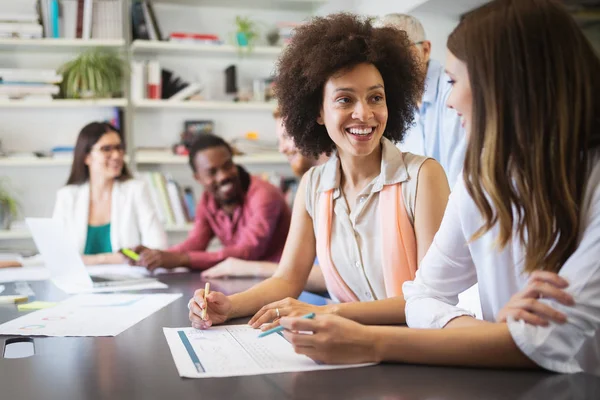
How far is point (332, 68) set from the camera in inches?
68.2

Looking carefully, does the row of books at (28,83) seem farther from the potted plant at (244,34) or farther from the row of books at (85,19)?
the potted plant at (244,34)

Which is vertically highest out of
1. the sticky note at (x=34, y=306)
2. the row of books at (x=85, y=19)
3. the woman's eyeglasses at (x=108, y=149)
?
the row of books at (x=85, y=19)

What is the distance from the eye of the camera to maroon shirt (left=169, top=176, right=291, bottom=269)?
8.87 feet

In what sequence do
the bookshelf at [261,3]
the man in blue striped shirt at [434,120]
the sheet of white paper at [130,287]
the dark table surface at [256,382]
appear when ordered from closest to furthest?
1. the dark table surface at [256,382]
2. the sheet of white paper at [130,287]
3. the man in blue striped shirt at [434,120]
4. the bookshelf at [261,3]

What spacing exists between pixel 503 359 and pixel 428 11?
294 cm

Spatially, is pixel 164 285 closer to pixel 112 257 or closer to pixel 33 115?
pixel 112 257

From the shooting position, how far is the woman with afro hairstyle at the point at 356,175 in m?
1.65

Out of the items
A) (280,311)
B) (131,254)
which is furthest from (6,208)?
(280,311)

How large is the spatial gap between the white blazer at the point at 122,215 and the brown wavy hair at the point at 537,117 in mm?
2368

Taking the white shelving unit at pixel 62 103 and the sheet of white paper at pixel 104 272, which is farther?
the white shelving unit at pixel 62 103

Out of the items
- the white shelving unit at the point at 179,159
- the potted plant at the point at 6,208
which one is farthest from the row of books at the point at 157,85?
the potted plant at the point at 6,208

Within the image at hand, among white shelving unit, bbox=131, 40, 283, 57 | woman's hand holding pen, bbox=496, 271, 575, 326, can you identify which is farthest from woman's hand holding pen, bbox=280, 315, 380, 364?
white shelving unit, bbox=131, 40, 283, 57

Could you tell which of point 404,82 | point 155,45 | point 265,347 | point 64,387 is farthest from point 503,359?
point 155,45

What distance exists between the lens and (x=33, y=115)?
4320 millimetres
